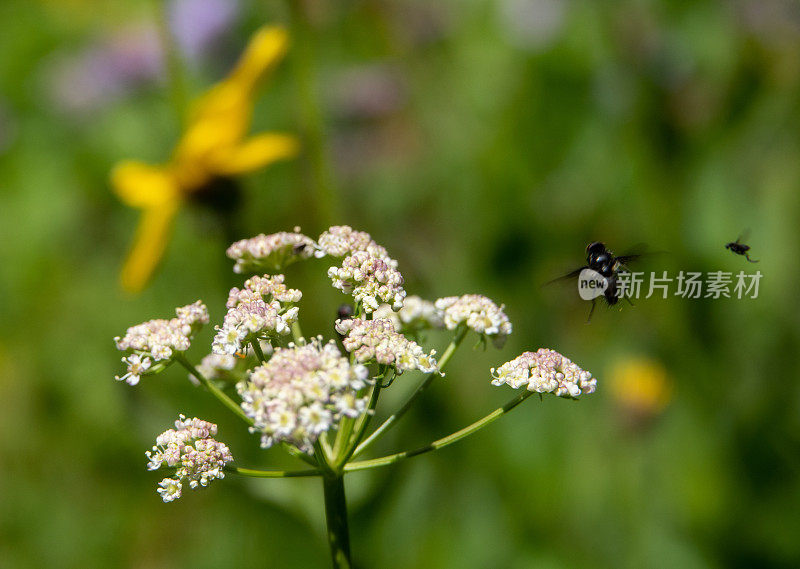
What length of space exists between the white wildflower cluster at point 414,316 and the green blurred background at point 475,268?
0.41 meters

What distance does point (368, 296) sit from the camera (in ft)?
3.30

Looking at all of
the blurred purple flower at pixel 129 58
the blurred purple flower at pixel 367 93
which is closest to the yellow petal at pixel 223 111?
the blurred purple flower at pixel 129 58

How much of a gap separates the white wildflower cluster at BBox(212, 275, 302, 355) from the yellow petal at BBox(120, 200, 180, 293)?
1.06 meters

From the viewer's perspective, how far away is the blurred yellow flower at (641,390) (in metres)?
2.26

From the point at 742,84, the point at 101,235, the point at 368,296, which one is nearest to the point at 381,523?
the point at 368,296

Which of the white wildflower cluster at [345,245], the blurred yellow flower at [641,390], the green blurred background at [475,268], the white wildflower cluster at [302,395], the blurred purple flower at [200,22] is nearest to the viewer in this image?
the white wildflower cluster at [302,395]

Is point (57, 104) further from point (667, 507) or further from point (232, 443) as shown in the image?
point (667, 507)

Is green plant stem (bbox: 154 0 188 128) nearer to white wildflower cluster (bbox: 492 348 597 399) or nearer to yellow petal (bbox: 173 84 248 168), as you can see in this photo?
yellow petal (bbox: 173 84 248 168)

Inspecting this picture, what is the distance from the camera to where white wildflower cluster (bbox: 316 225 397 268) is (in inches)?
41.6

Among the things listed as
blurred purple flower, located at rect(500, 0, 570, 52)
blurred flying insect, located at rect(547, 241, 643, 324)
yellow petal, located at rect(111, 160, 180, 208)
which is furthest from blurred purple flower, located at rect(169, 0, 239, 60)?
blurred flying insect, located at rect(547, 241, 643, 324)

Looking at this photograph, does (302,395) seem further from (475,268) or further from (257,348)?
(475,268)

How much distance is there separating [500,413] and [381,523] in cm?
77

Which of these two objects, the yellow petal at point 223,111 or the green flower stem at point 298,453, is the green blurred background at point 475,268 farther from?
the green flower stem at point 298,453

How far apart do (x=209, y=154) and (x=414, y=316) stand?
113 centimetres
